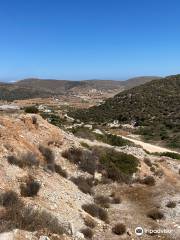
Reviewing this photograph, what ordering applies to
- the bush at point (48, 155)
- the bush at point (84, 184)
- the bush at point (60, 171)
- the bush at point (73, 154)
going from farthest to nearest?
the bush at point (73, 154), the bush at point (60, 171), the bush at point (48, 155), the bush at point (84, 184)

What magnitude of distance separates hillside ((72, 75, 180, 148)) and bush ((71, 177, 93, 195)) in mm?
32780

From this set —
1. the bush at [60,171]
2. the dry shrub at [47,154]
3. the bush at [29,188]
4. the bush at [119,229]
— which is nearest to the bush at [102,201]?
the bush at [60,171]

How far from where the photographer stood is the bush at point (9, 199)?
47.8 ft

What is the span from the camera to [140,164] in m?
25.6

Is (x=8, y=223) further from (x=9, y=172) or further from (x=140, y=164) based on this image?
(x=140, y=164)

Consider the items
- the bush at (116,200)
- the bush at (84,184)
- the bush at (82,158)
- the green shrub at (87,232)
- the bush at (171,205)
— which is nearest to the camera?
the green shrub at (87,232)

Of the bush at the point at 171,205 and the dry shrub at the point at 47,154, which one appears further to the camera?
the dry shrub at the point at 47,154

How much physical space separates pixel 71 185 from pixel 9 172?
3.75 meters

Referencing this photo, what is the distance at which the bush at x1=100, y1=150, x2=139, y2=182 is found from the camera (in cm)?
2333

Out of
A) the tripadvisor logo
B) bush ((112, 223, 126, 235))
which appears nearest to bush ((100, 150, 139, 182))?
the tripadvisor logo

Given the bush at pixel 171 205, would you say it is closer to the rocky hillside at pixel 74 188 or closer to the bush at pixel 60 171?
the rocky hillside at pixel 74 188

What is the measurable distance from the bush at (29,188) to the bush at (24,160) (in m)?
1.64

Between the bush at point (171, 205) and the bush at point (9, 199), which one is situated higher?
the bush at point (9, 199)

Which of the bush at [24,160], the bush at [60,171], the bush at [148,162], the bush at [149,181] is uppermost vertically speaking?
the bush at [24,160]
